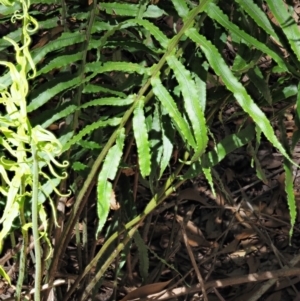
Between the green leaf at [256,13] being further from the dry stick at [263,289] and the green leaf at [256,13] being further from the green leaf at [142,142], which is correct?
the dry stick at [263,289]

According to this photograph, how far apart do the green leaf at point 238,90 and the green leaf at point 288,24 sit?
9cm

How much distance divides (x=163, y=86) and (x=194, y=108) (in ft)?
0.28

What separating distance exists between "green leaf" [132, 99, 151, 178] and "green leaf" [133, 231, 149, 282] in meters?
0.38

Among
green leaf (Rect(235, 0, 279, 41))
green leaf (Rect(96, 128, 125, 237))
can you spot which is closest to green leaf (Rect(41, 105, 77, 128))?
green leaf (Rect(96, 128, 125, 237))

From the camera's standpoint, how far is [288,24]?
887 millimetres

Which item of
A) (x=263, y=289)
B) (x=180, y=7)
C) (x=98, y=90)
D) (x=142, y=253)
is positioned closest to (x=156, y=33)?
(x=180, y=7)

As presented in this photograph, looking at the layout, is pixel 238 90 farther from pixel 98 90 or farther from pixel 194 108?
pixel 98 90

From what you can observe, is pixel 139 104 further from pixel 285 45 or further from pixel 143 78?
pixel 285 45

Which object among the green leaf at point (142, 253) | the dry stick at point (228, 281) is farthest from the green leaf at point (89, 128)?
the dry stick at point (228, 281)

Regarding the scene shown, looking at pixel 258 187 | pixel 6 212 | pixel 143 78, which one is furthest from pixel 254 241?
pixel 6 212

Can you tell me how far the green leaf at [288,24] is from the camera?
2.86ft

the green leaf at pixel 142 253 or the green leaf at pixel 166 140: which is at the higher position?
the green leaf at pixel 166 140

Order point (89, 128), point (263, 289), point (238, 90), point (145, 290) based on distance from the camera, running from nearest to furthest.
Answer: point (238, 90)
point (89, 128)
point (145, 290)
point (263, 289)

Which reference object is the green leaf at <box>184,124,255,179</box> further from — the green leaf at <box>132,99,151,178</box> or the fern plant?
the green leaf at <box>132,99,151,178</box>
